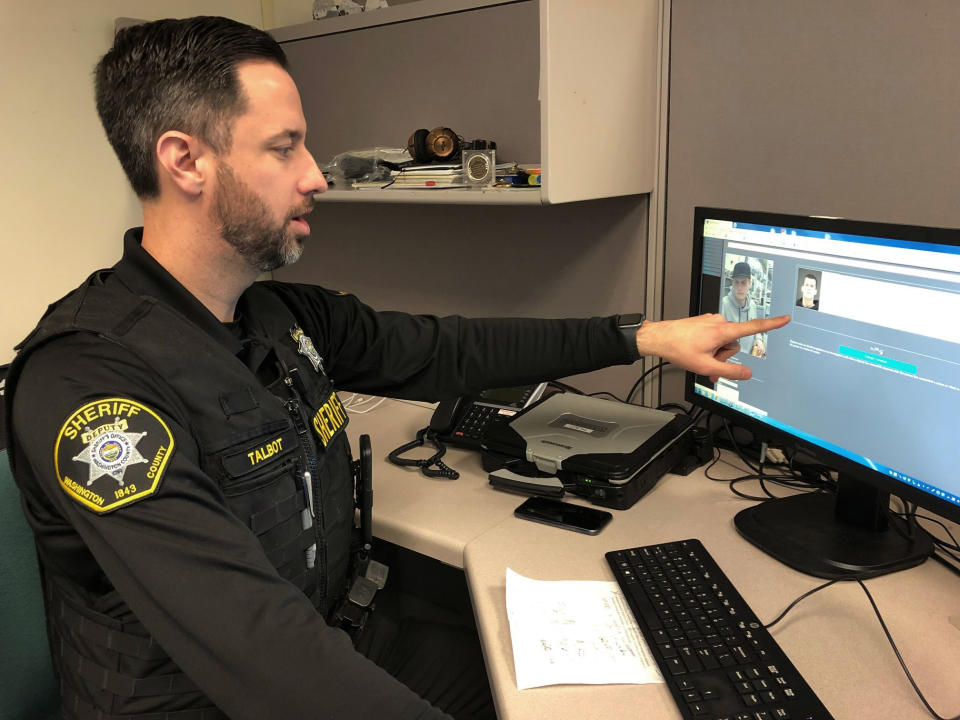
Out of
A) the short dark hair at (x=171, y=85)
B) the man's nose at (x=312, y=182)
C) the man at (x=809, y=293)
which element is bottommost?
the man at (x=809, y=293)

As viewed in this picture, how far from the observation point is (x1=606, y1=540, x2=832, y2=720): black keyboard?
0.77 metres

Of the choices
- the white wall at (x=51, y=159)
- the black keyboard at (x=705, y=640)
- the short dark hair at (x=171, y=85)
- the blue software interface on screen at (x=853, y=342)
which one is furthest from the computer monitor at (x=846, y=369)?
the white wall at (x=51, y=159)

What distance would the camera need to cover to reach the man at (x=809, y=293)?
103 cm

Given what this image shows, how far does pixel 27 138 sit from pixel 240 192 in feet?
2.99

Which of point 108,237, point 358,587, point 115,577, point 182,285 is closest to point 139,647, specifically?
point 115,577

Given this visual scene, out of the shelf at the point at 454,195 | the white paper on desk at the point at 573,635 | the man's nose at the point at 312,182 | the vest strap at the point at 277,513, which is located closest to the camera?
the white paper on desk at the point at 573,635

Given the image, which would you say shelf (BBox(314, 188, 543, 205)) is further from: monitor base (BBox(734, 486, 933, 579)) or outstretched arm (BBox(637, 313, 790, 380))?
monitor base (BBox(734, 486, 933, 579))

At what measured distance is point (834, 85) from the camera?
4.01 feet

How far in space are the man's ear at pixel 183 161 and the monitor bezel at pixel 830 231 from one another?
0.75 meters

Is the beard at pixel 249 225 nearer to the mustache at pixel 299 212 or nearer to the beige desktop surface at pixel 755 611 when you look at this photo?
the mustache at pixel 299 212

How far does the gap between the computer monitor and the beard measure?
0.66 metres

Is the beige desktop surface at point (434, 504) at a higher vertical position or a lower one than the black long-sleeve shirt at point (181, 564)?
lower

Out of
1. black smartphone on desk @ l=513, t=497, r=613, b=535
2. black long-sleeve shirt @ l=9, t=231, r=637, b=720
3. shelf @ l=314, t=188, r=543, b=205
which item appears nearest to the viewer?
black long-sleeve shirt @ l=9, t=231, r=637, b=720

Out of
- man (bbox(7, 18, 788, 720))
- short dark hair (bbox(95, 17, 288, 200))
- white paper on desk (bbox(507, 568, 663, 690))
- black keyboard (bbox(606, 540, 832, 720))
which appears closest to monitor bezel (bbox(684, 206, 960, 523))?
man (bbox(7, 18, 788, 720))
